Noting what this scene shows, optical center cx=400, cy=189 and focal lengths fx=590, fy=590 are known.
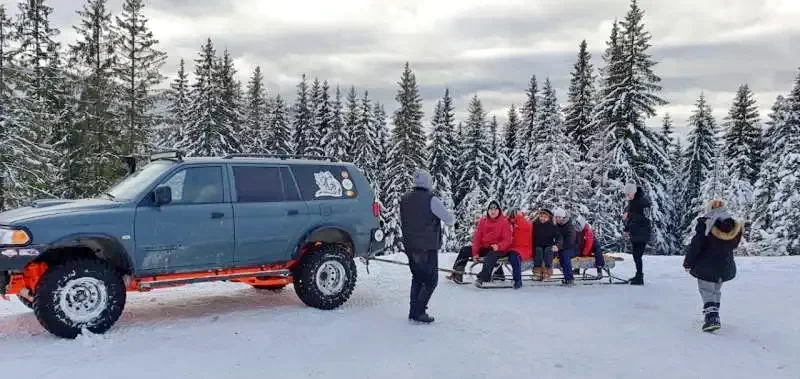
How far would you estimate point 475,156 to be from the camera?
163 feet

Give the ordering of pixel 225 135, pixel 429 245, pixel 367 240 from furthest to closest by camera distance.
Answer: pixel 225 135 → pixel 367 240 → pixel 429 245

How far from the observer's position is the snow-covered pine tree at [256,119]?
46.0 metres

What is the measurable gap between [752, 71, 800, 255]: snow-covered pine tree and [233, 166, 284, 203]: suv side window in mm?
28945

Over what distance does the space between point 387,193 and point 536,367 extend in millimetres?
33360

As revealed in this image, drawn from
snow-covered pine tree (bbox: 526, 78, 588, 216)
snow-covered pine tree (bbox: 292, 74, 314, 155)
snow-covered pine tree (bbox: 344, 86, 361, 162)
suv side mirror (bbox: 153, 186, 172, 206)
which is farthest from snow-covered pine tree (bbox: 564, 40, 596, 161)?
suv side mirror (bbox: 153, 186, 172, 206)

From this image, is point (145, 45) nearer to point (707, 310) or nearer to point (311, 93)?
point (311, 93)

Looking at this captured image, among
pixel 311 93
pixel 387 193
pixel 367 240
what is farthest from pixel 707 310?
pixel 311 93

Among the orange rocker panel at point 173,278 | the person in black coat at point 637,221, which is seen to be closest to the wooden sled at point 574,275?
the person in black coat at point 637,221

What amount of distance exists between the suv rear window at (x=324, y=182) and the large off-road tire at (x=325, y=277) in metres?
0.75

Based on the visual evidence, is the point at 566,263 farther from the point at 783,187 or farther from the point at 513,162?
the point at 513,162

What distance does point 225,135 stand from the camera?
3697 centimetres

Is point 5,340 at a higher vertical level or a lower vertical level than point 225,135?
lower

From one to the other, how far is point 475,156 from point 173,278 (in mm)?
43766

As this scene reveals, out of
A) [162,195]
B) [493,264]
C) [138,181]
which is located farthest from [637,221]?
[138,181]
